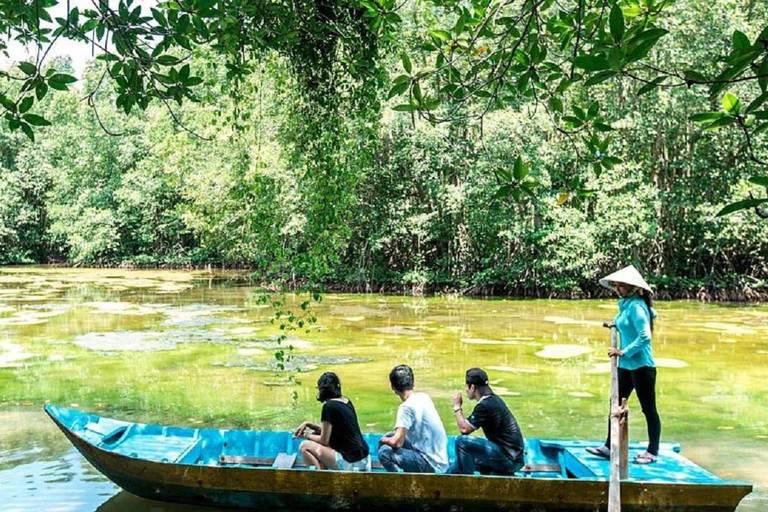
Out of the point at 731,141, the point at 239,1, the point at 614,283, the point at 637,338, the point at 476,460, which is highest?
the point at 731,141

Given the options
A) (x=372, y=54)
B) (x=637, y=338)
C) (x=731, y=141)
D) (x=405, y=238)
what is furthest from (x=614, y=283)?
(x=405, y=238)

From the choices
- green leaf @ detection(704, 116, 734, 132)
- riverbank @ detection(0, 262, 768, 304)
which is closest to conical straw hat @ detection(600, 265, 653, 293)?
green leaf @ detection(704, 116, 734, 132)

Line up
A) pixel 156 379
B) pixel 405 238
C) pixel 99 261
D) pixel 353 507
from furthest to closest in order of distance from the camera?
pixel 99 261 < pixel 405 238 < pixel 156 379 < pixel 353 507

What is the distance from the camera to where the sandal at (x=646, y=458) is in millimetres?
4977

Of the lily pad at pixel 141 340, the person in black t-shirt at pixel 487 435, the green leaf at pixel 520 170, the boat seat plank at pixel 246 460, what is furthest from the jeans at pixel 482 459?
the lily pad at pixel 141 340

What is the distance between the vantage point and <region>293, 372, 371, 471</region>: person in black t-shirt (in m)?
4.88

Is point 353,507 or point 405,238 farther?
point 405,238

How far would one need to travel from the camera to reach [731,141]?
→ 705 inches

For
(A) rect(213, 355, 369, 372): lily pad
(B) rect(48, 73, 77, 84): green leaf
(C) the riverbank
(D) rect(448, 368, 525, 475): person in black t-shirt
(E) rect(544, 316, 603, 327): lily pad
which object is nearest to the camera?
(B) rect(48, 73, 77, 84): green leaf

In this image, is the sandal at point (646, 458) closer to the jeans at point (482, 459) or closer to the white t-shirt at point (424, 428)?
the jeans at point (482, 459)

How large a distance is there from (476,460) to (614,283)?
153 cm

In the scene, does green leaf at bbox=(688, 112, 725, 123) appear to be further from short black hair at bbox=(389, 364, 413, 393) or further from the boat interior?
the boat interior

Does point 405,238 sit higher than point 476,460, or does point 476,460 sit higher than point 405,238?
point 405,238

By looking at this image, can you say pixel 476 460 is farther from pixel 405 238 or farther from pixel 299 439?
pixel 405 238
